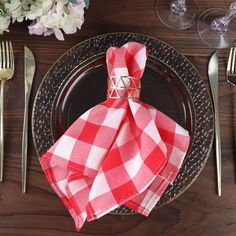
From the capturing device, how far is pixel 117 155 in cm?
45

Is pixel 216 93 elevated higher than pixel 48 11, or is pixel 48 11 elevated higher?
pixel 48 11

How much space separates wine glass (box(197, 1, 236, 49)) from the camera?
0.57m

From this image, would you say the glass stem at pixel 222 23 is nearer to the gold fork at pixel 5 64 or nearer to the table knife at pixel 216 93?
the table knife at pixel 216 93

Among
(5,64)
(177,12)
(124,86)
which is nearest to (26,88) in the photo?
(5,64)

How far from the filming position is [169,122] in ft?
1.53

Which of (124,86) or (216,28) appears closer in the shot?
(124,86)

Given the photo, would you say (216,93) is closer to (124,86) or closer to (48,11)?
(124,86)

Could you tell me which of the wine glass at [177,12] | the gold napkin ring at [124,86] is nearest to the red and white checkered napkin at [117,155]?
the gold napkin ring at [124,86]

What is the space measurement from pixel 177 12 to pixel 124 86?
214mm

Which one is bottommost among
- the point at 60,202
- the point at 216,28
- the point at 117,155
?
the point at 60,202

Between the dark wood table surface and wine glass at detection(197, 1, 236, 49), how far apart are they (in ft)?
0.14

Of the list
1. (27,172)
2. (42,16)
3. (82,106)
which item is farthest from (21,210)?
(42,16)

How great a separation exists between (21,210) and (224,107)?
1.25 feet

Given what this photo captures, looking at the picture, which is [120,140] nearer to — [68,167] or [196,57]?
[68,167]
